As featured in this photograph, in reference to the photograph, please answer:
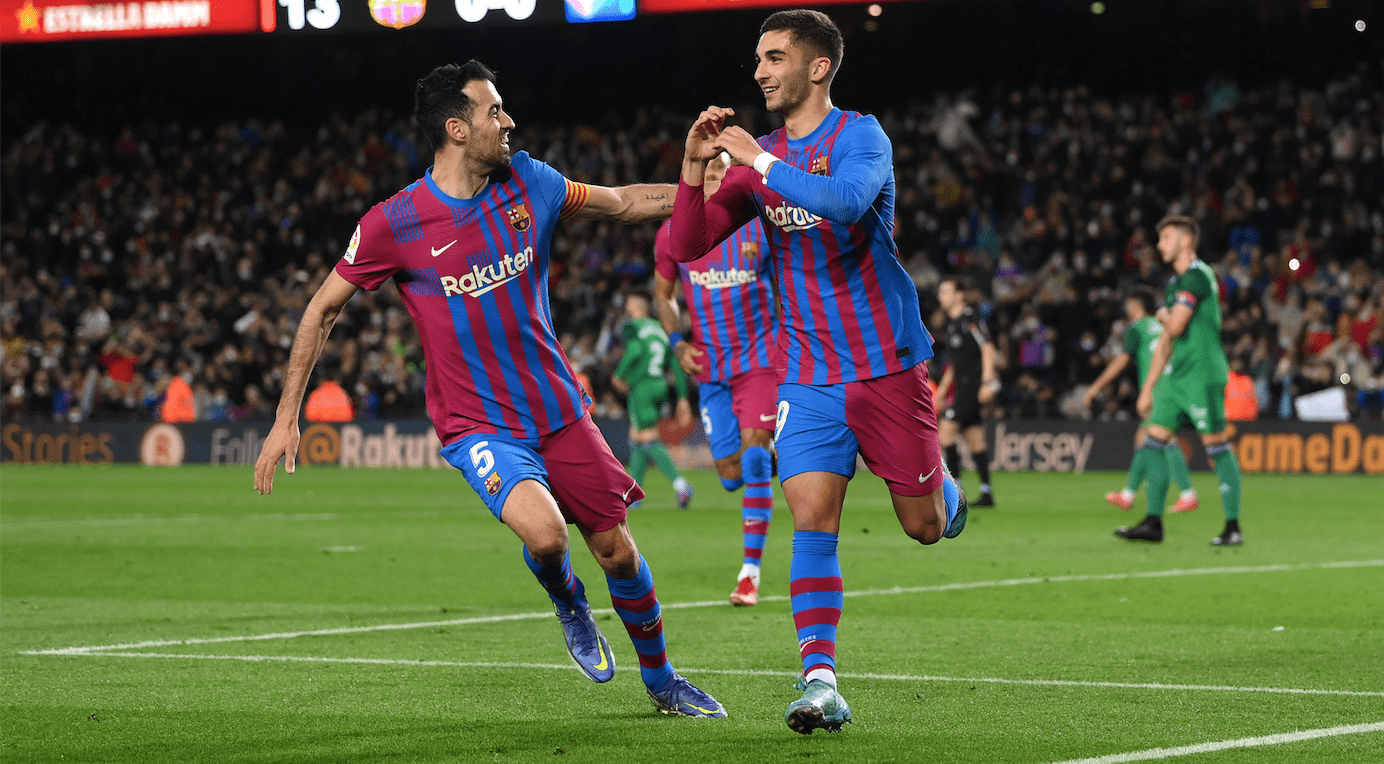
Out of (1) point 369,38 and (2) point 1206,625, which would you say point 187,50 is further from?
(2) point 1206,625

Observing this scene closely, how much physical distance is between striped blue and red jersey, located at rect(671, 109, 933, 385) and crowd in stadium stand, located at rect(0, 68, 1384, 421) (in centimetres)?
1940

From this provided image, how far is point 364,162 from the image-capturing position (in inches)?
1334

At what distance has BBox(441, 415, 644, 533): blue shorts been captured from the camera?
219 inches

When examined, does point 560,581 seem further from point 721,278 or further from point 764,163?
point 721,278

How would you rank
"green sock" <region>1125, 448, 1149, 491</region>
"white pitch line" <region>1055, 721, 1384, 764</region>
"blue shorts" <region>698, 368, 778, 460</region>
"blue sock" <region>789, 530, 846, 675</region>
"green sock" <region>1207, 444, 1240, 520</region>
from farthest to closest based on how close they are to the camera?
1. "green sock" <region>1125, 448, 1149, 491</region>
2. "green sock" <region>1207, 444, 1240, 520</region>
3. "blue shorts" <region>698, 368, 778, 460</region>
4. "blue sock" <region>789, 530, 846, 675</region>
5. "white pitch line" <region>1055, 721, 1384, 764</region>

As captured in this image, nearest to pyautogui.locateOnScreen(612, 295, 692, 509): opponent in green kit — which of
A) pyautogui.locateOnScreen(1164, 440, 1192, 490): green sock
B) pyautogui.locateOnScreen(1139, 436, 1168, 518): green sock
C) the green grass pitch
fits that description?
the green grass pitch

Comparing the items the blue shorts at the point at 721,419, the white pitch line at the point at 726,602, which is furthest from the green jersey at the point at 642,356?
the white pitch line at the point at 726,602

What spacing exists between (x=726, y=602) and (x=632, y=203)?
365cm

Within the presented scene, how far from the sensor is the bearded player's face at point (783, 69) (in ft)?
17.9

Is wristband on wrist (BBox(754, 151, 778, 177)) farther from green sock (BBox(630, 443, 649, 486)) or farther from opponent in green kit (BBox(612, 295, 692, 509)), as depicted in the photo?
green sock (BBox(630, 443, 649, 486))

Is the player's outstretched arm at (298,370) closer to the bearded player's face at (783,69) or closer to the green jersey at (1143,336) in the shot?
the bearded player's face at (783,69)

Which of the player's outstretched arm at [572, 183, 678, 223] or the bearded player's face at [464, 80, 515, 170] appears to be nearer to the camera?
the bearded player's face at [464, 80, 515, 170]

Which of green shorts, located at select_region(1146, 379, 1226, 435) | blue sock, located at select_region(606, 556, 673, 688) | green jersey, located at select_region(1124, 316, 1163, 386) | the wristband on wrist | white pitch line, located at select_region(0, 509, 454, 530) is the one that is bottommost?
white pitch line, located at select_region(0, 509, 454, 530)

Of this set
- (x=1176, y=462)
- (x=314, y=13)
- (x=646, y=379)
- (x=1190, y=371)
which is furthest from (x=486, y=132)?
(x=314, y=13)
